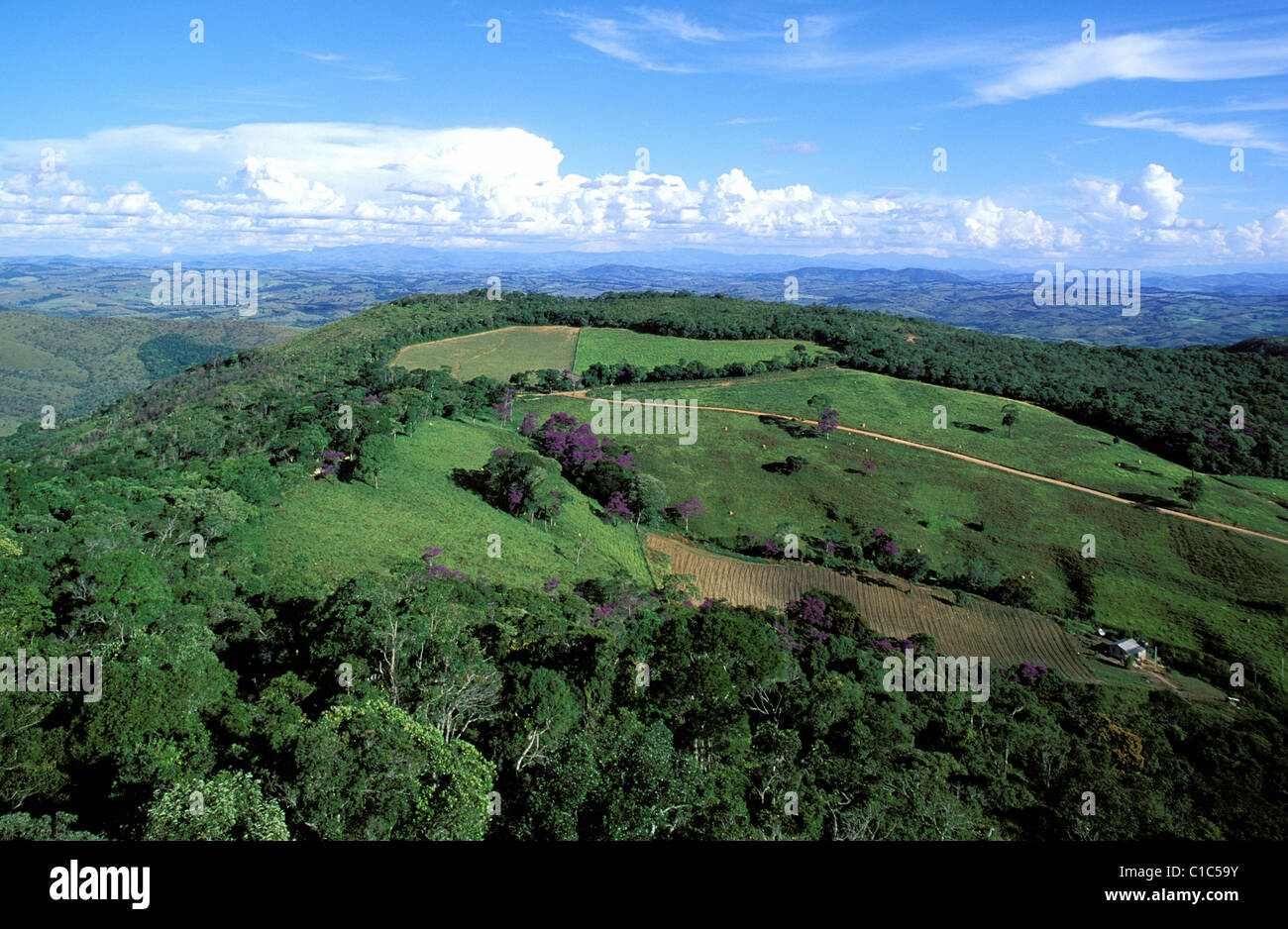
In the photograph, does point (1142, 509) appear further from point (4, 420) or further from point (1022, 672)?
point (4, 420)

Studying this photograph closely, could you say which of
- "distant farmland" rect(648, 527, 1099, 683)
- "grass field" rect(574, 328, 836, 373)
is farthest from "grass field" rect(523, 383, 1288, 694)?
"grass field" rect(574, 328, 836, 373)

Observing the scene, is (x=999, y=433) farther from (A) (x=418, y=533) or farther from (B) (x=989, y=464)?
(A) (x=418, y=533)

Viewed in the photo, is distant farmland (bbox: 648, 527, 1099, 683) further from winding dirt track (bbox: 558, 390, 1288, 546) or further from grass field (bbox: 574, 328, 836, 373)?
grass field (bbox: 574, 328, 836, 373)

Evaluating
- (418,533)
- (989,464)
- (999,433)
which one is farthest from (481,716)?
(999,433)

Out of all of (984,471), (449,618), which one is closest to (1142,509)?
(984,471)

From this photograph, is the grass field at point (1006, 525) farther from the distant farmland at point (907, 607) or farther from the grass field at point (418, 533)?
the grass field at point (418, 533)

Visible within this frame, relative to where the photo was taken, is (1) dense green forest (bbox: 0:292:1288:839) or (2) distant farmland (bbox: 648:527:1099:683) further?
(2) distant farmland (bbox: 648:527:1099:683)

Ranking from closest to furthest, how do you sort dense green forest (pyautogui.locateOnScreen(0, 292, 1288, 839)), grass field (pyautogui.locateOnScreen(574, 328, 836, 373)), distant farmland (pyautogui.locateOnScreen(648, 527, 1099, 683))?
dense green forest (pyautogui.locateOnScreen(0, 292, 1288, 839)), distant farmland (pyautogui.locateOnScreen(648, 527, 1099, 683)), grass field (pyautogui.locateOnScreen(574, 328, 836, 373))
